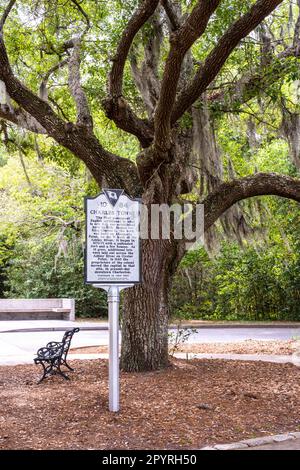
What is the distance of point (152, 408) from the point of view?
7.00 meters

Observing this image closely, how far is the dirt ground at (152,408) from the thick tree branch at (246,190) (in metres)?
2.80

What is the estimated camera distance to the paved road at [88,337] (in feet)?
47.5

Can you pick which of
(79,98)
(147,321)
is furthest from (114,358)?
(79,98)

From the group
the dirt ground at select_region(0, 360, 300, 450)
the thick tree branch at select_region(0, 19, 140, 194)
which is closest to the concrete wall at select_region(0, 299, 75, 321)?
the dirt ground at select_region(0, 360, 300, 450)

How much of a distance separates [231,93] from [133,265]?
498 cm

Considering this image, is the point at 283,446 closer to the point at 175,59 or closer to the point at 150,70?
the point at 175,59

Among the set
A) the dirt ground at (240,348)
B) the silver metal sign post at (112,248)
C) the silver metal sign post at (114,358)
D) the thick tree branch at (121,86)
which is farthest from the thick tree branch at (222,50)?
the dirt ground at (240,348)

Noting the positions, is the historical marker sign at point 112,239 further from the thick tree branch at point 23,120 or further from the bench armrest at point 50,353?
the thick tree branch at point 23,120

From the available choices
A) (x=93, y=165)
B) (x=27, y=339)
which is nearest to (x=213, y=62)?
(x=93, y=165)

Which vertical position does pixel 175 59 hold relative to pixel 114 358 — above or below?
above

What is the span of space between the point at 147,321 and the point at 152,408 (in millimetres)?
2373

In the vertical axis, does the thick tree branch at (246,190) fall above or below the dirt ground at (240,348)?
above

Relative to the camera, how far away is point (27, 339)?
→ 57.6ft
